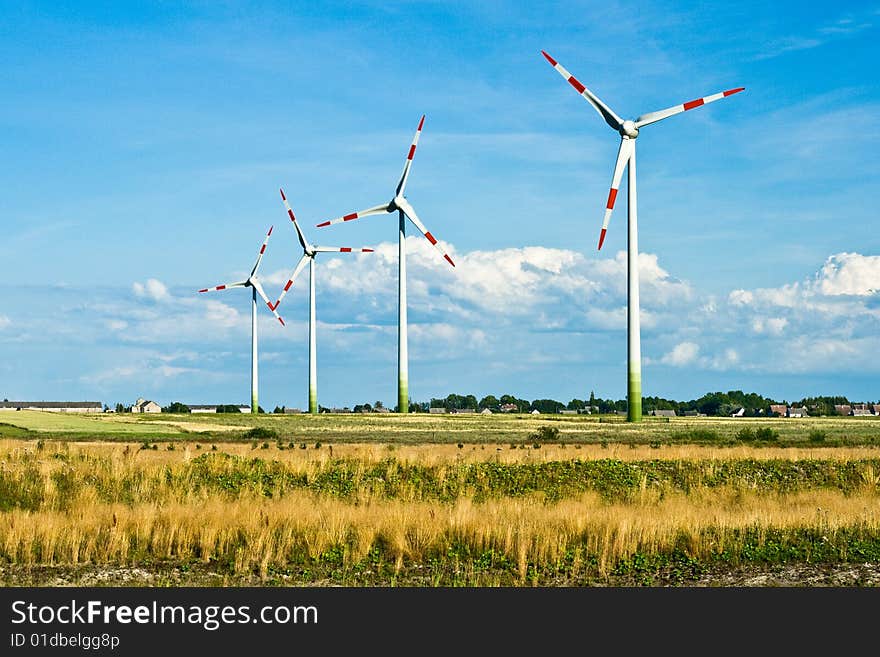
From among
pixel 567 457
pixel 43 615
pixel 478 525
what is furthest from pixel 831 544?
pixel 567 457

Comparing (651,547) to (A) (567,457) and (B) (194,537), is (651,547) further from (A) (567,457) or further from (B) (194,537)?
(A) (567,457)

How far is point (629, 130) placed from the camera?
341 feet

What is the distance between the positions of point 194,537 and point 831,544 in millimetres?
13977

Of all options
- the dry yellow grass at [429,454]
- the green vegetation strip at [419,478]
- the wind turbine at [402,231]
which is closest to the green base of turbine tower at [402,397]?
the wind turbine at [402,231]

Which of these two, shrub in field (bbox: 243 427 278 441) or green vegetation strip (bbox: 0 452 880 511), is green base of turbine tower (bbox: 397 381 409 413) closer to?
shrub in field (bbox: 243 427 278 441)

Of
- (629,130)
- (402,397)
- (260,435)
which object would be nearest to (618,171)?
(629,130)

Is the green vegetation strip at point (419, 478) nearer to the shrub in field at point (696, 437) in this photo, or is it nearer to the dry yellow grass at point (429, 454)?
the dry yellow grass at point (429, 454)

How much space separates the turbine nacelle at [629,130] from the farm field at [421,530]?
226ft

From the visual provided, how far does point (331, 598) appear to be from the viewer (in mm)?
16906

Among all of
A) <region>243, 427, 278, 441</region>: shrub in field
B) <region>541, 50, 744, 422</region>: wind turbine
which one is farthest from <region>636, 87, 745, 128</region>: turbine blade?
<region>243, 427, 278, 441</region>: shrub in field

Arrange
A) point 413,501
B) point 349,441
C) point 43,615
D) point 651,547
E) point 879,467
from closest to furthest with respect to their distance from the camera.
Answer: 1. point 43,615
2. point 651,547
3. point 413,501
4. point 879,467
5. point 349,441

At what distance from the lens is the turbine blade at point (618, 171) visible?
90.7 metres

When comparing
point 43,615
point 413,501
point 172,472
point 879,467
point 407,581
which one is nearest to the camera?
point 43,615

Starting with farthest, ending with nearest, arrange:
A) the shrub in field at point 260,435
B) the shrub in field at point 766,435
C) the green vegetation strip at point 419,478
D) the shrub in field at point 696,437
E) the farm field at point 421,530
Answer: the shrub in field at point 766,435, the shrub in field at point 260,435, the shrub in field at point 696,437, the green vegetation strip at point 419,478, the farm field at point 421,530
